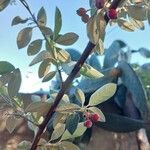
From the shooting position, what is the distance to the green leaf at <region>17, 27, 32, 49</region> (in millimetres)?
560

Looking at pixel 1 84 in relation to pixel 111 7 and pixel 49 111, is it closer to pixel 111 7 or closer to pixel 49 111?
pixel 49 111

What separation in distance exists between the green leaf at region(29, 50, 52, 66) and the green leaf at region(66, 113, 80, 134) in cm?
10

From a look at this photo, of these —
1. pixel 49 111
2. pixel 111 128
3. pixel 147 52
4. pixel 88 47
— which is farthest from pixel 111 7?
pixel 147 52

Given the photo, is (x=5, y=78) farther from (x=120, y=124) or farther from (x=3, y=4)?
(x=120, y=124)

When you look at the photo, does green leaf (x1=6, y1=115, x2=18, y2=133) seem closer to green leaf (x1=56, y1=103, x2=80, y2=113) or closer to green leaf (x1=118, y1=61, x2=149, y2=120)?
green leaf (x1=56, y1=103, x2=80, y2=113)

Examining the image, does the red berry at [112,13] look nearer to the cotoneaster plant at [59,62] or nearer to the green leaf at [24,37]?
the cotoneaster plant at [59,62]

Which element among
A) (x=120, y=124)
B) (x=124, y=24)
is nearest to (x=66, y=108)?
(x=124, y=24)

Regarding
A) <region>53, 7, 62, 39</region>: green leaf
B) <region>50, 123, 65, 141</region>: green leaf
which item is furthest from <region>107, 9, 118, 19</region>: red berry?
<region>50, 123, 65, 141</region>: green leaf

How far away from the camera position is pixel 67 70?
0.55 meters

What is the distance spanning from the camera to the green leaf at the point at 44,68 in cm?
59

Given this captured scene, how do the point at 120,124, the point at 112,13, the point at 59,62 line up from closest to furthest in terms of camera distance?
the point at 112,13, the point at 59,62, the point at 120,124

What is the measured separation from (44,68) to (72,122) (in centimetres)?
9

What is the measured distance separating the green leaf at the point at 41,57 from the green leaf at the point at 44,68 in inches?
0.5

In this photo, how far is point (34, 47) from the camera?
58cm
